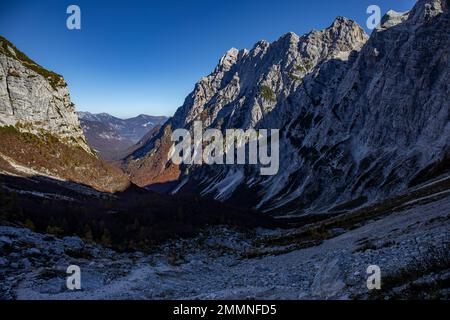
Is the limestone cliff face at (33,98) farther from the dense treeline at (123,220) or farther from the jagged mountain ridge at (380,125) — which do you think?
the jagged mountain ridge at (380,125)

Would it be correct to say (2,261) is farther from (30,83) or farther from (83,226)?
(30,83)

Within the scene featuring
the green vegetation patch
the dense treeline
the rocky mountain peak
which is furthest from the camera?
the green vegetation patch

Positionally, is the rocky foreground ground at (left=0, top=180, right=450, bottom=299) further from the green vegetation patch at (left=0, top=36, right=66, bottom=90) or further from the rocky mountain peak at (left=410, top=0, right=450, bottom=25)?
the green vegetation patch at (left=0, top=36, right=66, bottom=90)

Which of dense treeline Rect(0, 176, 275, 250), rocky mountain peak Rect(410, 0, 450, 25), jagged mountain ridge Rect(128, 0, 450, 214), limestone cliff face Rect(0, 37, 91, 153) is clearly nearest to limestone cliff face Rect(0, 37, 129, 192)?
limestone cliff face Rect(0, 37, 91, 153)

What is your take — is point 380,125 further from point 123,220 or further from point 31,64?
point 31,64

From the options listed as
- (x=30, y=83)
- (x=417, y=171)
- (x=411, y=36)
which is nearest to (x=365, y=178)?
(x=417, y=171)

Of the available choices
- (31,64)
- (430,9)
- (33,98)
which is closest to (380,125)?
(430,9)
